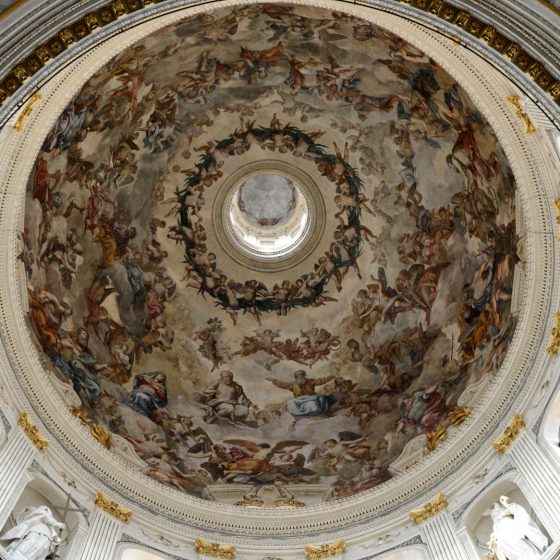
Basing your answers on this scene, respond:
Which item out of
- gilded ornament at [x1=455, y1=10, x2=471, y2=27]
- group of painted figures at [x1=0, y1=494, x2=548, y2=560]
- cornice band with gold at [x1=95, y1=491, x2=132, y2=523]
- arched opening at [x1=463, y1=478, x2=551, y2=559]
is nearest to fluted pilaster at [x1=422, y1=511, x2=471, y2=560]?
arched opening at [x1=463, y1=478, x2=551, y2=559]

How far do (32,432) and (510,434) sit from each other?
8176 mm

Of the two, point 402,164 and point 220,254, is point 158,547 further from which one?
point 402,164

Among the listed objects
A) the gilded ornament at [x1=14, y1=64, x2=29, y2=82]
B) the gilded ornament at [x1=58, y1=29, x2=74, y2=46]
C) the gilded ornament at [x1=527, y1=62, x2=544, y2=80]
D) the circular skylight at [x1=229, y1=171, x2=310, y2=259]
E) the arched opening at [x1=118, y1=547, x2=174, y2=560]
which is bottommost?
the gilded ornament at [x1=14, y1=64, x2=29, y2=82]

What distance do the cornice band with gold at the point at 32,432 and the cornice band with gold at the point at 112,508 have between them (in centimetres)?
138

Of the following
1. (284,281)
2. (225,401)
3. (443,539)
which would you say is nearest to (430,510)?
(443,539)

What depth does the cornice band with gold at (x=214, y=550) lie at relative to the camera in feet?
45.7

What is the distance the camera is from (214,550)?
1400cm

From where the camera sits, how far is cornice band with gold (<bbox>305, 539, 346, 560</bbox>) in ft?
45.8

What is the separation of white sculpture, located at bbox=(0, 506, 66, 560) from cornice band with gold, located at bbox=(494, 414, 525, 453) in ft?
24.2

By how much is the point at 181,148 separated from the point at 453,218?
6887 mm

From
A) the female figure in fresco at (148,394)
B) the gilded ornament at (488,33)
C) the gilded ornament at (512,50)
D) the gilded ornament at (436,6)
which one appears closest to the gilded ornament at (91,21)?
the gilded ornament at (436,6)

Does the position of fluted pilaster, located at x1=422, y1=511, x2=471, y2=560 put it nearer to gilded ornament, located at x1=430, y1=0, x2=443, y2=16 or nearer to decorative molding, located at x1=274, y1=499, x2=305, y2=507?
decorative molding, located at x1=274, y1=499, x2=305, y2=507

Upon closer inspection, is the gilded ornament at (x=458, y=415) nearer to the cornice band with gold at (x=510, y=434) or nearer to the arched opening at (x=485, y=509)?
the cornice band with gold at (x=510, y=434)

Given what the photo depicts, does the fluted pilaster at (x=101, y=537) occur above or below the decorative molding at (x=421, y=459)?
below
